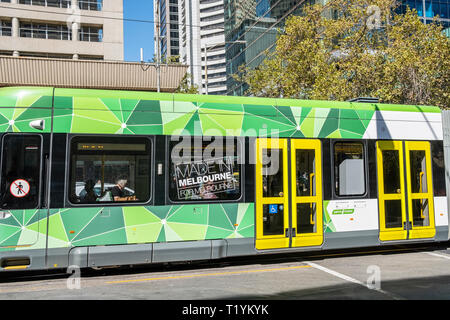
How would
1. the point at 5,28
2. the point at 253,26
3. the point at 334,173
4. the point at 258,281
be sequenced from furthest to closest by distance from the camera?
the point at 253,26
the point at 5,28
the point at 334,173
the point at 258,281

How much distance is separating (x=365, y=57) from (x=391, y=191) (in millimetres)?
7963

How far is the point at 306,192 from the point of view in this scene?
813 centimetres

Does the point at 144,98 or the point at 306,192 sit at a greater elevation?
the point at 144,98

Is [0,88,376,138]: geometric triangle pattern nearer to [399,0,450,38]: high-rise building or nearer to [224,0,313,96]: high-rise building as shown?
[224,0,313,96]: high-rise building

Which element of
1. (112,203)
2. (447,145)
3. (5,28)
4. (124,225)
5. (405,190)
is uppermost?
(5,28)

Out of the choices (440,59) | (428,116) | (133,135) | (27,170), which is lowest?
(27,170)

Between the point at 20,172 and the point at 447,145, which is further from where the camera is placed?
the point at 447,145

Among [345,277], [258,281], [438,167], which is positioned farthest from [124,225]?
[438,167]

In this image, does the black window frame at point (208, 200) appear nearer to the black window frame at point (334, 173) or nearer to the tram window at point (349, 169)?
the black window frame at point (334, 173)

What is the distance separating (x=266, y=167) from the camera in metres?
7.86

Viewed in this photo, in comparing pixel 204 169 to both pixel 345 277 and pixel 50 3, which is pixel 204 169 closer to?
pixel 345 277

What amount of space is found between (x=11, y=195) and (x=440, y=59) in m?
15.0
